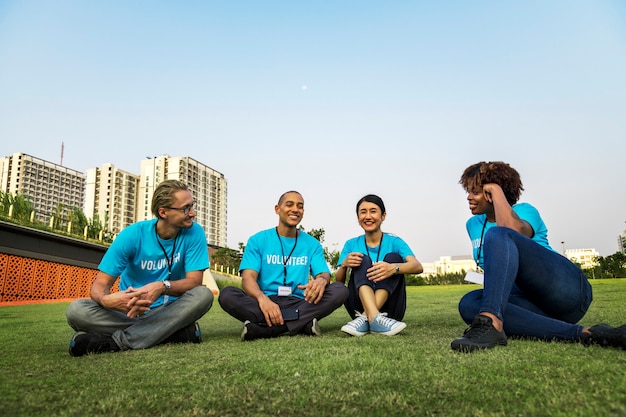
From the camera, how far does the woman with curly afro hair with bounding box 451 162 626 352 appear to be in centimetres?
236

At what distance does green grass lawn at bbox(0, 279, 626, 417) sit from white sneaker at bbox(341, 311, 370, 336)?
0.78 meters

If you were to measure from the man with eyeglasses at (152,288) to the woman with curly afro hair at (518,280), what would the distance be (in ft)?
6.59

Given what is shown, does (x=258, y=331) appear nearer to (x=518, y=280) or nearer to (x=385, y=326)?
(x=385, y=326)

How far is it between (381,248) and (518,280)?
1.58m

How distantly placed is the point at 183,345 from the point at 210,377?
138 cm

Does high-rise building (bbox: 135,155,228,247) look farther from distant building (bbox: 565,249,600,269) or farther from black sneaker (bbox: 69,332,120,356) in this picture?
distant building (bbox: 565,249,600,269)

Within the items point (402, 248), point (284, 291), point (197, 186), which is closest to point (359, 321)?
point (284, 291)

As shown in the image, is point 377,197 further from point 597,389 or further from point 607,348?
point 597,389

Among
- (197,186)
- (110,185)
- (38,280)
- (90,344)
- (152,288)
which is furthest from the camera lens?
Answer: (197,186)

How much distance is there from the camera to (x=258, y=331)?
3520mm

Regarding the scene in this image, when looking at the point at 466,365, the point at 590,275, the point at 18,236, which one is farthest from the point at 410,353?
the point at 590,275

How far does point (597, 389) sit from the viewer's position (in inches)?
56.7

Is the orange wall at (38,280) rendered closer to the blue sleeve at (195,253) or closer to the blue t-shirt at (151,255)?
the blue t-shirt at (151,255)

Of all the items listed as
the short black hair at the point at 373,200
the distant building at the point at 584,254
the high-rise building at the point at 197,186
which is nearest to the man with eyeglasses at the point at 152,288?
the short black hair at the point at 373,200
